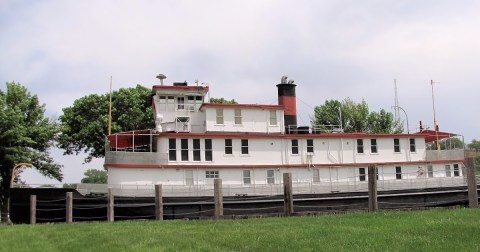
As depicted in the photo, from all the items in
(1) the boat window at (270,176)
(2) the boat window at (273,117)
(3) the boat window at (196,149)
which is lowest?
(1) the boat window at (270,176)

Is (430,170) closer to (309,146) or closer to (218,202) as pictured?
(309,146)

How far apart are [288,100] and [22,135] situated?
1924 cm

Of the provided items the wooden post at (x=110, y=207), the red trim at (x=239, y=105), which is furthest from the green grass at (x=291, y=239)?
the red trim at (x=239, y=105)

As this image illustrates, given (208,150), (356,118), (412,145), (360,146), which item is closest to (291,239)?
(208,150)

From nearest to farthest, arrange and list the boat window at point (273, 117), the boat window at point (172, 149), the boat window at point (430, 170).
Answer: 1. the boat window at point (172, 149)
2. the boat window at point (273, 117)
3. the boat window at point (430, 170)

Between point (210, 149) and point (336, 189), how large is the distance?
7.27m

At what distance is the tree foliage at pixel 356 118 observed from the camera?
2303 inches


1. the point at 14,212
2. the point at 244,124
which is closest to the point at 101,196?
the point at 14,212

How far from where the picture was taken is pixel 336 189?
2878cm

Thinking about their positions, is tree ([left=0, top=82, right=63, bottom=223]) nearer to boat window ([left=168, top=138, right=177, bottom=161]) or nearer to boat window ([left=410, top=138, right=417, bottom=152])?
boat window ([left=168, top=138, right=177, bottom=161])

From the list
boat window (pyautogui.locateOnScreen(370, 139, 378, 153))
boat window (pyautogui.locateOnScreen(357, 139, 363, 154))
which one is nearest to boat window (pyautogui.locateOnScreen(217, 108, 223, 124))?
boat window (pyautogui.locateOnScreen(357, 139, 363, 154))

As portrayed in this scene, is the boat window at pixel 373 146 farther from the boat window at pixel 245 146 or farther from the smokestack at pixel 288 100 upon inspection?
the boat window at pixel 245 146

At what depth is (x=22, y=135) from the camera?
3744cm

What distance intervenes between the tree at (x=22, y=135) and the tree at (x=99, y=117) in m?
4.89
